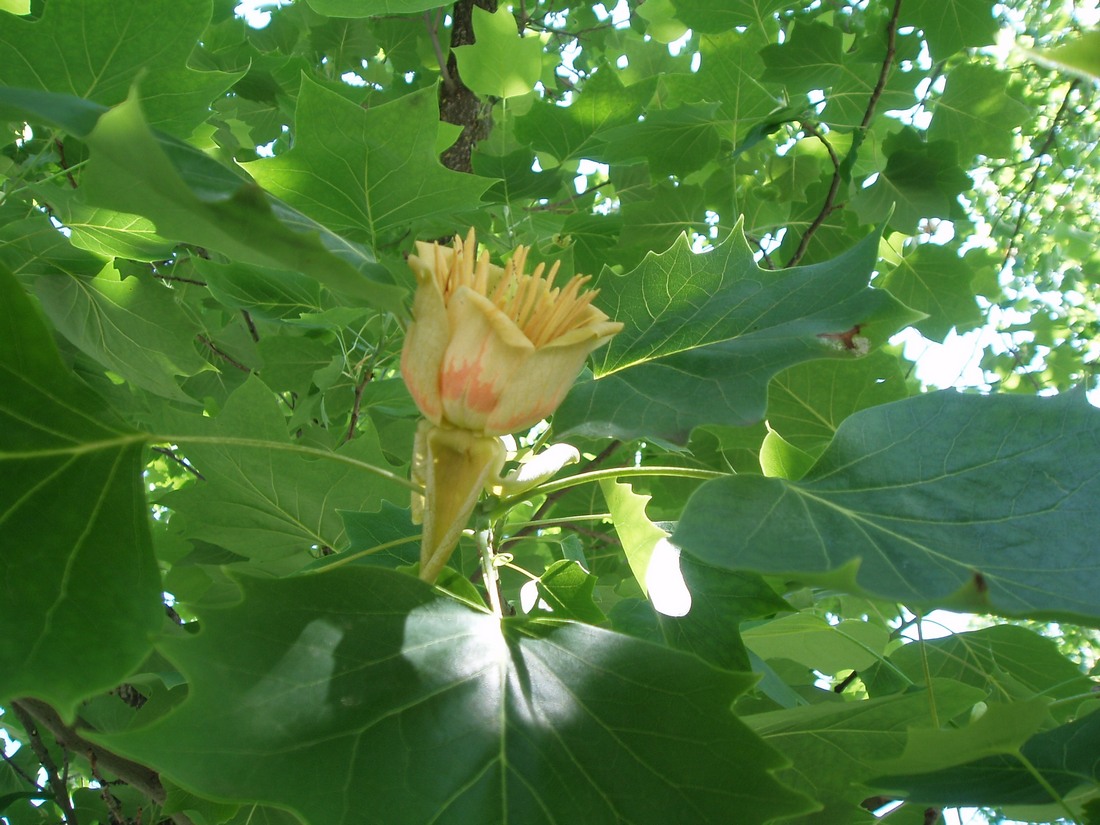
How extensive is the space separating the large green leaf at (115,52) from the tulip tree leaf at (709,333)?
0.67 m

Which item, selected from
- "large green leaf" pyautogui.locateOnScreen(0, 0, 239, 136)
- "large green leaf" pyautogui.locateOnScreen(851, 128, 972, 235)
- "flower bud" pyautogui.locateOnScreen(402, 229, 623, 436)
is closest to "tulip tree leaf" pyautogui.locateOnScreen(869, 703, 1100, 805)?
"flower bud" pyautogui.locateOnScreen(402, 229, 623, 436)

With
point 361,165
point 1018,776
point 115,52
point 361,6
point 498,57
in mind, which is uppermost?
point 498,57

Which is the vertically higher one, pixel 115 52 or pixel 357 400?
Answer: pixel 115 52

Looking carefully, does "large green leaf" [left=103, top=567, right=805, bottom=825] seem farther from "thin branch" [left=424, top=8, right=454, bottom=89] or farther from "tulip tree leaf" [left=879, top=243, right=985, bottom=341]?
"thin branch" [left=424, top=8, right=454, bottom=89]

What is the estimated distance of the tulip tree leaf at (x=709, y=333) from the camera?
0.80 m

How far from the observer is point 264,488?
1.35 meters

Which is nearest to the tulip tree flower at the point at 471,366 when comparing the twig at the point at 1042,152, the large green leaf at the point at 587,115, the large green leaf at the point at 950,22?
the large green leaf at the point at 587,115

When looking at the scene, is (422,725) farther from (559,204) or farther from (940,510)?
(559,204)

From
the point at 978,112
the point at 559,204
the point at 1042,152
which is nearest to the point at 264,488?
the point at 559,204

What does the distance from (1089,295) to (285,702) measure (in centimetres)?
498

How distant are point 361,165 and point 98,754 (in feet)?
2.74

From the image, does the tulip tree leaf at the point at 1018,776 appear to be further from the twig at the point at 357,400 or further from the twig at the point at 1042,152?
the twig at the point at 1042,152

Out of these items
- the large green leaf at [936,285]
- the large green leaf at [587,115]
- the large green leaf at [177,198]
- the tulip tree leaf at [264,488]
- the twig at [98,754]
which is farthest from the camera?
the large green leaf at [936,285]

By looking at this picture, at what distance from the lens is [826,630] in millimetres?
1252
